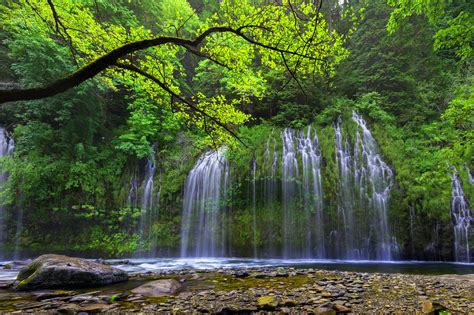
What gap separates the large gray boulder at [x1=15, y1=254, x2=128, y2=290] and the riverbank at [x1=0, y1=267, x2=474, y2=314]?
9.5 inches

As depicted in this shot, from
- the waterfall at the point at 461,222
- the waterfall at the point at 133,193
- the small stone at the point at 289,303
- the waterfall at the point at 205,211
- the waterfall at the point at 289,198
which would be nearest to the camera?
the small stone at the point at 289,303

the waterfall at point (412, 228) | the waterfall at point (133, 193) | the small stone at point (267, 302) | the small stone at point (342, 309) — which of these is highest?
the waterfall at point (133, 193)

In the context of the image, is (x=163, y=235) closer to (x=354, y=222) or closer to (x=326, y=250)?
(x=326, y=250)

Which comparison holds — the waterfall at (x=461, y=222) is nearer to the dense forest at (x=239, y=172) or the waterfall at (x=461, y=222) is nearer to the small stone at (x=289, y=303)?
the dense forest at (x=239, y=172)

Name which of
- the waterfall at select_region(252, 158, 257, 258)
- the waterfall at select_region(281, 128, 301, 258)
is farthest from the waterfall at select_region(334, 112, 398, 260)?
the waterfall at select_region(252, 158, 257, 258)

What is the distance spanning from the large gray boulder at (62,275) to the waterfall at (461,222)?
9.45 m

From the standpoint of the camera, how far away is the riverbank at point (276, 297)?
130 inches

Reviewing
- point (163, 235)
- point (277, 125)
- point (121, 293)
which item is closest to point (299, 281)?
point (121, 293)

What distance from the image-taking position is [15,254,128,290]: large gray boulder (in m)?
4.69

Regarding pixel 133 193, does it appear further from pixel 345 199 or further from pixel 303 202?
pixel 345 199

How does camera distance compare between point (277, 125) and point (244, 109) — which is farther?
point (244, 109)

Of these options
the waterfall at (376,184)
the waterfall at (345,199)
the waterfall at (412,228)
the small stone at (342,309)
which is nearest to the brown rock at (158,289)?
the small stone at (342,309)

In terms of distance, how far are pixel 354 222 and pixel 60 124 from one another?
1272cm

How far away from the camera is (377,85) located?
46.3 ft
